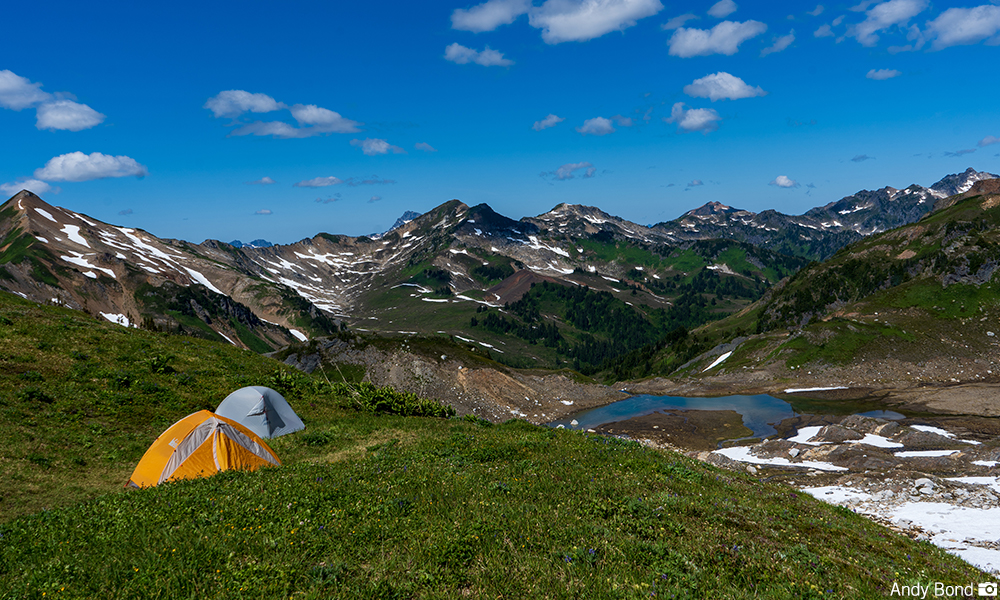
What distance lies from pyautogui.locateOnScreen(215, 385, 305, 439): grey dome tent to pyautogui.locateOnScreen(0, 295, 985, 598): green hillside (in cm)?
402

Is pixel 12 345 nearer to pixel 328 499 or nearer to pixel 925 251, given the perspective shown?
pixel 328 499

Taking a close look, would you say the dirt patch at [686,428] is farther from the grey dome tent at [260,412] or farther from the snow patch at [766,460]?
the grey dome tent at [260,412]

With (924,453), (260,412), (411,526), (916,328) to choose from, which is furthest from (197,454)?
(916,328)

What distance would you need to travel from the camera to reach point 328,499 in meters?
13.0

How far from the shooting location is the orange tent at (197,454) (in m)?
17.8

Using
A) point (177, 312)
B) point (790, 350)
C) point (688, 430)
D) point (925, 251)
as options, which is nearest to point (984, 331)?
point (790, 350)

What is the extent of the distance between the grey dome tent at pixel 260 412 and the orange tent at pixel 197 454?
6638 mm

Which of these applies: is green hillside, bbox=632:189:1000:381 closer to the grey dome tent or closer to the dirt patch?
the dirt patch

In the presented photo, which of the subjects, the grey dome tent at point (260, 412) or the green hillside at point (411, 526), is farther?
the grey dome tent at point (260, 412)

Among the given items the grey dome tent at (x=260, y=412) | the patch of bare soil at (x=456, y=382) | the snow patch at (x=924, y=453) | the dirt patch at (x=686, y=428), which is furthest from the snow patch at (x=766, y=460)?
the grey dome tent at (x=260, y=412)

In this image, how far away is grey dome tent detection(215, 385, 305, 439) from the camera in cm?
2612

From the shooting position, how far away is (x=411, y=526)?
11.4m

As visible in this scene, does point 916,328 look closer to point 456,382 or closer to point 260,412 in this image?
point 456,382

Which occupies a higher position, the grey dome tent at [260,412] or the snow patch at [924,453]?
the grey dome tent at [260,412]
